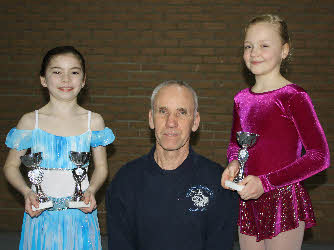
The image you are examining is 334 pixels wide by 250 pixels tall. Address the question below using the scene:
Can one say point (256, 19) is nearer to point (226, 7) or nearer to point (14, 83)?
point (226, 7)

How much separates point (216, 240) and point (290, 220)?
590mm

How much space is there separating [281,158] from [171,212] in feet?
2.76

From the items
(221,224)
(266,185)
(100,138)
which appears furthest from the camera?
(100,138)

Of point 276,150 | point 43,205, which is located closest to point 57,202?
point 43,205

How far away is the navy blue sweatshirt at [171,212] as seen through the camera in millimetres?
2275

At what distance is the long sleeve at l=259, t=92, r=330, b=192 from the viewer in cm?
251

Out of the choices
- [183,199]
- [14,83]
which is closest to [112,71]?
[14,83]

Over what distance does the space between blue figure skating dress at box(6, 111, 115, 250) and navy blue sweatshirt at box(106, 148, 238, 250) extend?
69cm

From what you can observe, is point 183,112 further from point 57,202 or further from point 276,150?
point 57,202

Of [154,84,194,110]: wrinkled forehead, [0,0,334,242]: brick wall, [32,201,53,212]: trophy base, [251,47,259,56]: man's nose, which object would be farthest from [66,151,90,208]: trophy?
[0,0,334,242]: brick wall

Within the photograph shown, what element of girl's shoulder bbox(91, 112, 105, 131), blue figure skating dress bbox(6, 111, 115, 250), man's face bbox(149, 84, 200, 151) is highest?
man's face bbox(149, 84, 200, 151)

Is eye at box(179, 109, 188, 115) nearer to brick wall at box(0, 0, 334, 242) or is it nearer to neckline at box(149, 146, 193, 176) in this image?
neckline at box(149, 146, 193, 176)

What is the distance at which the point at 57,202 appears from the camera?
290cm

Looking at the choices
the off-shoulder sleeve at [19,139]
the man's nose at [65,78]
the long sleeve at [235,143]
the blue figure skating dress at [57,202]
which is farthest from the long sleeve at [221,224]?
the off-shoulder sleeve at [19,139]
